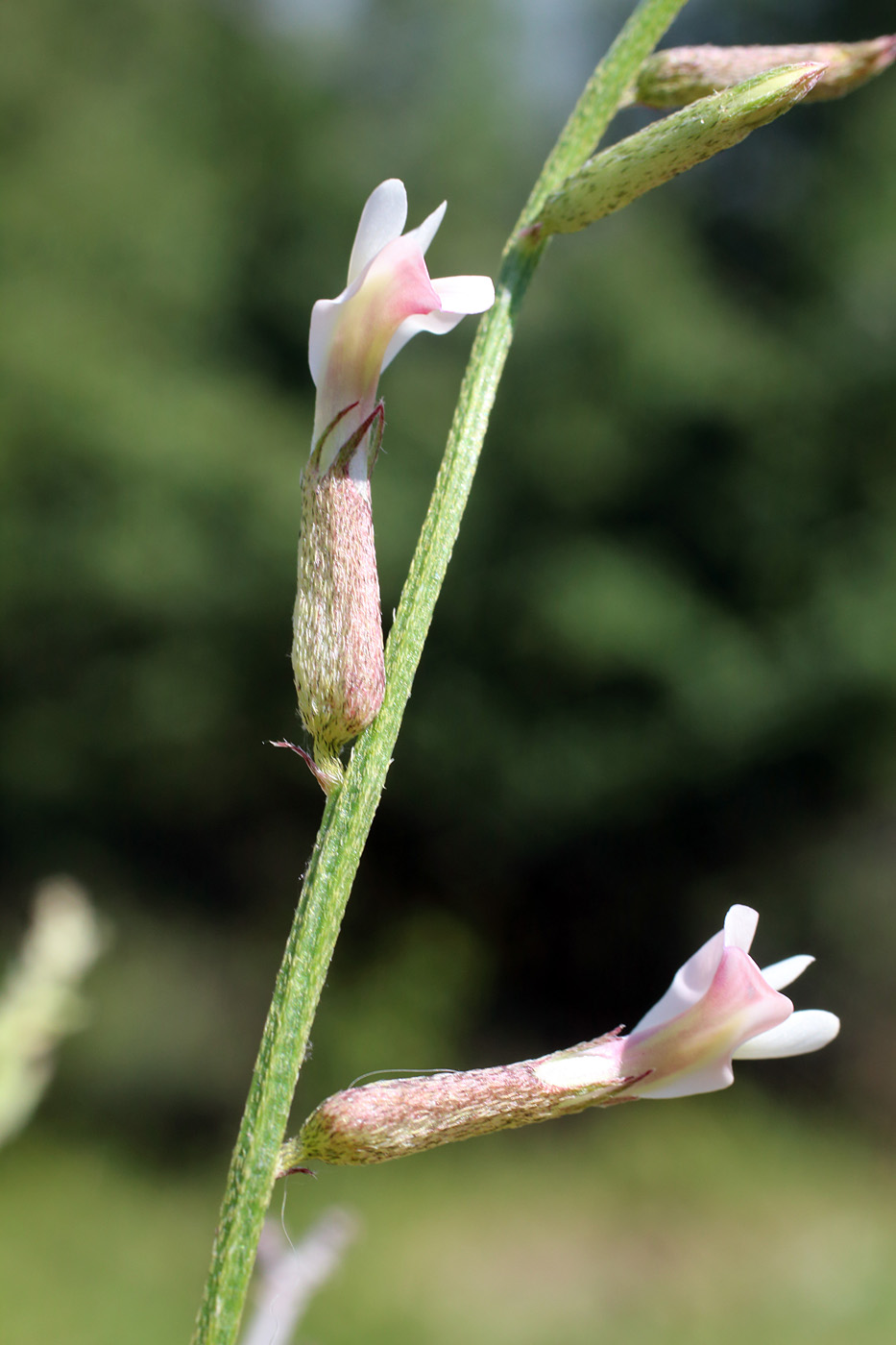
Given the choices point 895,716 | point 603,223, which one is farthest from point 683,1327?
point 603,223

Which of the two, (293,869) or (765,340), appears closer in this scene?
(765,340)

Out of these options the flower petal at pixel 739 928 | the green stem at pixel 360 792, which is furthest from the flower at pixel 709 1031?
the green stem at pixel 360 792

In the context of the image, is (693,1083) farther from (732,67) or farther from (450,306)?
(732,67)

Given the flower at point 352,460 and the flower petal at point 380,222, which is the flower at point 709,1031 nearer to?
the flower at point 352,460

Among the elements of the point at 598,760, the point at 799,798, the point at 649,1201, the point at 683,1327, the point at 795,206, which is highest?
the point at 795,206

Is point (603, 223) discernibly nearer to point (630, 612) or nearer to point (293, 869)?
point (630, 612)

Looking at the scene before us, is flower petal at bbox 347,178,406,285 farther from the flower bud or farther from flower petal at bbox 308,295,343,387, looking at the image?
the flower bud

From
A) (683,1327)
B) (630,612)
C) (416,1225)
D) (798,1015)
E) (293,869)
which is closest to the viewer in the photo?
(798,1015)
